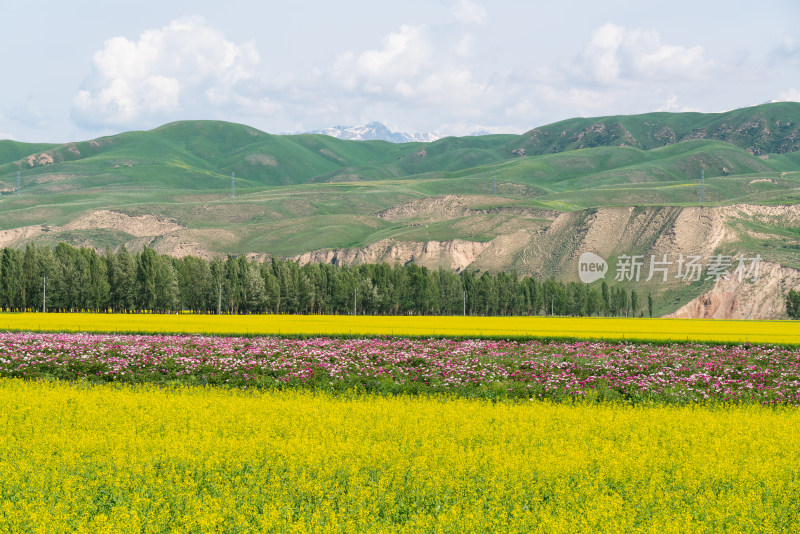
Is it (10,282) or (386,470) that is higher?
(386,470)

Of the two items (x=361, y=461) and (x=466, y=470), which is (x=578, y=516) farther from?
(x=361, y=461)

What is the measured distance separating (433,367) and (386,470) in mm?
16167

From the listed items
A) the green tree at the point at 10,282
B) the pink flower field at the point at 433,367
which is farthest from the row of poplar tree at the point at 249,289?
the pink flower field at the point at 433,367

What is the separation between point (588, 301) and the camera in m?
159

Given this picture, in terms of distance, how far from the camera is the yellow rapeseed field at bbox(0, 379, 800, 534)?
1029 cm

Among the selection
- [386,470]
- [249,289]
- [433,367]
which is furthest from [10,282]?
[386,470]

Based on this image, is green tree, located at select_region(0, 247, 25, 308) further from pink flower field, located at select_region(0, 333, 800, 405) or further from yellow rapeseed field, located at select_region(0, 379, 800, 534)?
yellow rapeseed field, located at select_region(0, 379, 800, 534)

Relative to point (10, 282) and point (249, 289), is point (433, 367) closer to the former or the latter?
point (249, 289)

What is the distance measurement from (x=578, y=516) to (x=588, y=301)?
154 m

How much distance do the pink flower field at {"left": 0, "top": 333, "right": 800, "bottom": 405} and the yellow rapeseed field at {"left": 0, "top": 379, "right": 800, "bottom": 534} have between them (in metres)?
5.79

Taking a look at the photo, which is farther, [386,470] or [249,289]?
[249,289]

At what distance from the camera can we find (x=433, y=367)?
29109 millimetres

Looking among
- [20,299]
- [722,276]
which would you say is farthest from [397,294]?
[722,276]

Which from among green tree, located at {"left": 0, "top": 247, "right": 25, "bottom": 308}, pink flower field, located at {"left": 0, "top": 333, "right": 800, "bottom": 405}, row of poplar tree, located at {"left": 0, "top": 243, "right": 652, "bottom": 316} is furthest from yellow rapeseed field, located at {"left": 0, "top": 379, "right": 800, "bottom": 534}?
row of poplar tree, located at {"left": 0, "top": 243, "right": 652, "bottom": 316}
